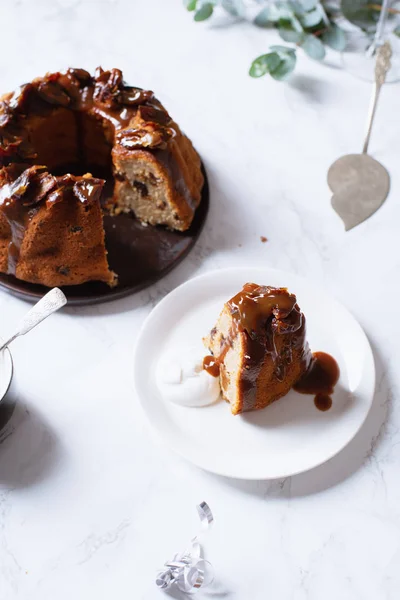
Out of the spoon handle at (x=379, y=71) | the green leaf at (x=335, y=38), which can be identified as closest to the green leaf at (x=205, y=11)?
the green leaf at (x=335, y=38)

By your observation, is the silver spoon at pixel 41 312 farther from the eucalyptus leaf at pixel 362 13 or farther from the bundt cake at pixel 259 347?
the eucalyptus leaf at pixel 362 13

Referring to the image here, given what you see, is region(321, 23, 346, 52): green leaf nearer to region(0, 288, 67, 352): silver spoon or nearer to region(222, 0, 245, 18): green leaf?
region(222, 0, 245, 18): green leaf

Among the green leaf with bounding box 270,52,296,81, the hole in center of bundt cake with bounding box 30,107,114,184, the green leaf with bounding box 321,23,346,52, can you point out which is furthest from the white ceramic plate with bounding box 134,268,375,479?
the green leaf with bounding box 321,23,346,52

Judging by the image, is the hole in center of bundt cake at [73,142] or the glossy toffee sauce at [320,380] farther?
the hole in center of bundt cake at [73,142]

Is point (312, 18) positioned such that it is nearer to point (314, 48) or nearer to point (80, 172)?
point (314, 48)

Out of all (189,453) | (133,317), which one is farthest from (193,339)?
(189,453)

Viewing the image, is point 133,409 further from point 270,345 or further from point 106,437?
point 270,345
